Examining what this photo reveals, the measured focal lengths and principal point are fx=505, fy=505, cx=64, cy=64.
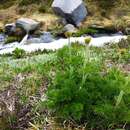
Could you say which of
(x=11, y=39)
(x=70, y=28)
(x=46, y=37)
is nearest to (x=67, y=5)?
(x=70, y=28)

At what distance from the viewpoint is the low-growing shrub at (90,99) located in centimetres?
471

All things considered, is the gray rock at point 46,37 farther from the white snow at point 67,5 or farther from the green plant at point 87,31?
the white snow at point 67,5

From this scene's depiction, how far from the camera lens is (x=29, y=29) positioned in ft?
51.1

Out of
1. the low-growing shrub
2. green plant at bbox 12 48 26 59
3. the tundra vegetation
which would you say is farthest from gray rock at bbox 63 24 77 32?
the low-growing shrub

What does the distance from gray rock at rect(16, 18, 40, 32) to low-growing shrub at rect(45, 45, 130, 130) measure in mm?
10616

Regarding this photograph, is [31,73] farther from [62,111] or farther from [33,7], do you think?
[33,7]

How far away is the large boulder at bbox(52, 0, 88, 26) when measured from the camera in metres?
16.2

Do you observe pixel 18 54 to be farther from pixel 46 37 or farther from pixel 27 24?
pixel 27 24

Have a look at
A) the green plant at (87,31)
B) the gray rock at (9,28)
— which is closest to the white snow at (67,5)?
the green plant at (87,31)

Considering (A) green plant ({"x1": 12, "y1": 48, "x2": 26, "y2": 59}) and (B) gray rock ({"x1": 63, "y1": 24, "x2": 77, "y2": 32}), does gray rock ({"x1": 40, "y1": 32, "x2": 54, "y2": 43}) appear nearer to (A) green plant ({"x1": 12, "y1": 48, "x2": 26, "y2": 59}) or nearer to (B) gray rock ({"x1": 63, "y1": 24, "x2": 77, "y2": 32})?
(B) gray rock ({"x1": 63, "y1": 24, "x2": 77, "y2": 32})

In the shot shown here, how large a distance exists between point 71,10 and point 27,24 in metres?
1.62

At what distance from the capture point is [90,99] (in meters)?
4.82

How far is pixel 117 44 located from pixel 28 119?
5.45 m

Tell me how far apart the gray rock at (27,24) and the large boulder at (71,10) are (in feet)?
3.09
